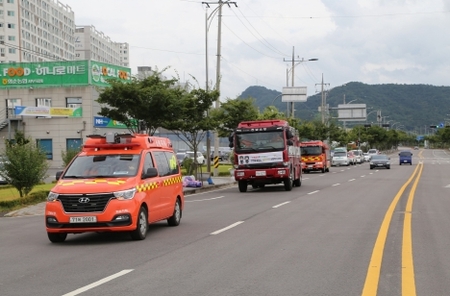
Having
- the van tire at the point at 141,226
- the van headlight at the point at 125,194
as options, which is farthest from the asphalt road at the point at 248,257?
the van headlight at the point at 125,194

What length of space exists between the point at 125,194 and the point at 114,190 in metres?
0.22

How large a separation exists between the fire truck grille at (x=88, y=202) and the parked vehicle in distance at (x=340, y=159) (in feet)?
199

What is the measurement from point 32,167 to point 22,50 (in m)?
110

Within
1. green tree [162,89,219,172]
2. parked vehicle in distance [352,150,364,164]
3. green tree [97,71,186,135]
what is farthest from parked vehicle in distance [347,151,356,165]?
green tree [97,71,186,135]

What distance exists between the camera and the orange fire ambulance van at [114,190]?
1160cm

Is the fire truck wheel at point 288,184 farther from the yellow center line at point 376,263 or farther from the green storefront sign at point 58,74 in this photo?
the green storefront sign at point 58,74

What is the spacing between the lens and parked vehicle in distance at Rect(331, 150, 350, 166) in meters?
70.6

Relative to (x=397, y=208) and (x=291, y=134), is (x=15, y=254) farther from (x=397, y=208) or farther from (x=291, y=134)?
(x=291, y=134)

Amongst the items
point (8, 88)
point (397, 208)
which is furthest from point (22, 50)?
point (397, 208)

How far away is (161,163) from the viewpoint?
46.3 ft

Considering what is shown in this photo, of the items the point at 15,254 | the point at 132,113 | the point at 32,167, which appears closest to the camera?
the point at 15,254

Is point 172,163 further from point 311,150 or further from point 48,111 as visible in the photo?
point 48,111

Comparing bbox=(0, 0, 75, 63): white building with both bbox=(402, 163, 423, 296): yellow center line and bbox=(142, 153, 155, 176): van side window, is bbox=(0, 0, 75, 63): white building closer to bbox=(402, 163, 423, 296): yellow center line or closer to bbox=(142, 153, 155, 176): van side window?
bbox=(142, 153, 155, 176): van side window

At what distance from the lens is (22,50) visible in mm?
127062
